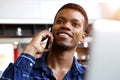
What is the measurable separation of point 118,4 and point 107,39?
452 cm

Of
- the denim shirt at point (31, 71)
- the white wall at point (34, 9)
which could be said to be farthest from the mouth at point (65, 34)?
the white wall at point (34, 9)

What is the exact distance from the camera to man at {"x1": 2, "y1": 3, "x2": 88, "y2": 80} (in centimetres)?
102

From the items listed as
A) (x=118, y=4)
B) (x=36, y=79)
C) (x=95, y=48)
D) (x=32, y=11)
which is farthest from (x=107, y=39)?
(x=118, y=4)

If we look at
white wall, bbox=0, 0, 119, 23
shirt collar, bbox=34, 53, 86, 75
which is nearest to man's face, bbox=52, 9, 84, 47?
shirt collar, bbox=34, 53, 86, 75

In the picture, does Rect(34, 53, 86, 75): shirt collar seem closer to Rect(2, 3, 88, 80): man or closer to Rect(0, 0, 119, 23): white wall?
Rect(2, 3, 88, 80): man

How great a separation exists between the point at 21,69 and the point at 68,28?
0.83 ft

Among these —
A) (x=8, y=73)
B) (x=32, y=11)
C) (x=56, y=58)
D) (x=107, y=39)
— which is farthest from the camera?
(x=32, y=11)

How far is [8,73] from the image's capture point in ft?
3.31

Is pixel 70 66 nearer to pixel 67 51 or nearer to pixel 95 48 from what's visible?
pixel 67 51

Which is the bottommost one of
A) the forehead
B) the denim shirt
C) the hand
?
the denim shirt

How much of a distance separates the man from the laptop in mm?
506

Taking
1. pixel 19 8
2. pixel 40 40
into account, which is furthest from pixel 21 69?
pixel 19 8

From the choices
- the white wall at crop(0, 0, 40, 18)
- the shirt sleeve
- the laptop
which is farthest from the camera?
the white wall at crop(0, 0, 40, 18)

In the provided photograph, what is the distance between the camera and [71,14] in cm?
110
